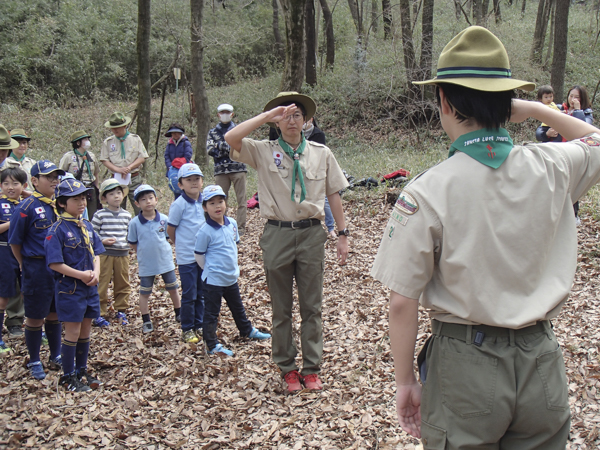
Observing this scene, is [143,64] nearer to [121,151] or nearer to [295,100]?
[121,151]

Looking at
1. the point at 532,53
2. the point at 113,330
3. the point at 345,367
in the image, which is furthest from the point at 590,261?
the point at 532,53

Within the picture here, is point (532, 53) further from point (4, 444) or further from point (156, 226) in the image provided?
point (4, 444)

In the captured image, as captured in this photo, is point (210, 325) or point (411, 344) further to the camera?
point (210, 325)

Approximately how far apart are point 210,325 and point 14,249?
83.5 inches

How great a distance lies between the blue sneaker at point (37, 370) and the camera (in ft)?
16.8

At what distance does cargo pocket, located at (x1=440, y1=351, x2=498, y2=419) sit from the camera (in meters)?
1.77

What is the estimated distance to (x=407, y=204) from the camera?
1.86 m

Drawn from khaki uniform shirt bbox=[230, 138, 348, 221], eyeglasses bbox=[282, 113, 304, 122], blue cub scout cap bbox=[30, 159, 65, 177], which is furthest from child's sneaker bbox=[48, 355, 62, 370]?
eyeglasses bbox=[282, 113, 304, 122]

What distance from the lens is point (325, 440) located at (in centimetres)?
392

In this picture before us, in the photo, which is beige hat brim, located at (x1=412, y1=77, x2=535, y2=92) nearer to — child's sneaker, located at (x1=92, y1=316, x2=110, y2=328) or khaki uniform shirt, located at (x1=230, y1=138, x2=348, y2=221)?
khaki uniform shirt, located at (x1=230, y1=138, x2=348, y2=221)

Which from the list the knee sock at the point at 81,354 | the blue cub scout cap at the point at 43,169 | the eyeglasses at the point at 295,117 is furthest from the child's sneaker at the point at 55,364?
the eyeglasses at the point at 295,117

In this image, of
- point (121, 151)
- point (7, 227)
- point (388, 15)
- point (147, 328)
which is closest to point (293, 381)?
point (147, 328)

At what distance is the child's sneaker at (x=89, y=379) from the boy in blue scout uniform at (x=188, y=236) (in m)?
1.12

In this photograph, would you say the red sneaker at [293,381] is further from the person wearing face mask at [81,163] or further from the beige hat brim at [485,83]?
the person wearing face mask at [81,163]
